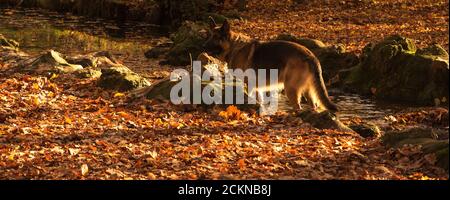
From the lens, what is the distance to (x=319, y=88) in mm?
11625

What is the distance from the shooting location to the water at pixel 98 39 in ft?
48.6

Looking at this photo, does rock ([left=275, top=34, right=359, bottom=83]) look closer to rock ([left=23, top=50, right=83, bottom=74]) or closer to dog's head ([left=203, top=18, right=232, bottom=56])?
dog's head ([left=203, top=18, right=232, bottom=56])

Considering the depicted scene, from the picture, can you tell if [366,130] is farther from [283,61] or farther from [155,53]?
[155,53]

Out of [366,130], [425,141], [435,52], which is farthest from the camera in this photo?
[435,52]

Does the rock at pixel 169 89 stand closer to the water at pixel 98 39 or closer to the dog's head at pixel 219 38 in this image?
the dog's head at pixel 219 38

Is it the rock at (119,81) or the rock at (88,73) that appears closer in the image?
the rock at (119,81)

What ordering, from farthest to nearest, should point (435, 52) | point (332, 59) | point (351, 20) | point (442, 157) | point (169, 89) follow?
point (351, 20) < point (332, 59) < point (435, 52) < point (169, 89) < point (442, 157)

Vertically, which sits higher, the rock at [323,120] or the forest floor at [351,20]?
the forest floor at [351,20]

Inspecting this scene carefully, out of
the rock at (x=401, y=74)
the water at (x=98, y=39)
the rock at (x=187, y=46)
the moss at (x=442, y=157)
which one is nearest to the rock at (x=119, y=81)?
the water at (x=98, y=39)

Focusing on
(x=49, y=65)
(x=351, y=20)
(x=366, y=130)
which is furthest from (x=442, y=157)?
(x=351, y=20)

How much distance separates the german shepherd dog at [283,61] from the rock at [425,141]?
2.00 m

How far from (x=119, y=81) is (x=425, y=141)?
7.39 meters

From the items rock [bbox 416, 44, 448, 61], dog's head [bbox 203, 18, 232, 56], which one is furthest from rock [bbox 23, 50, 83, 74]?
rock [bbox 416, 44, 448, 61]

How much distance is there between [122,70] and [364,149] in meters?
7.27
